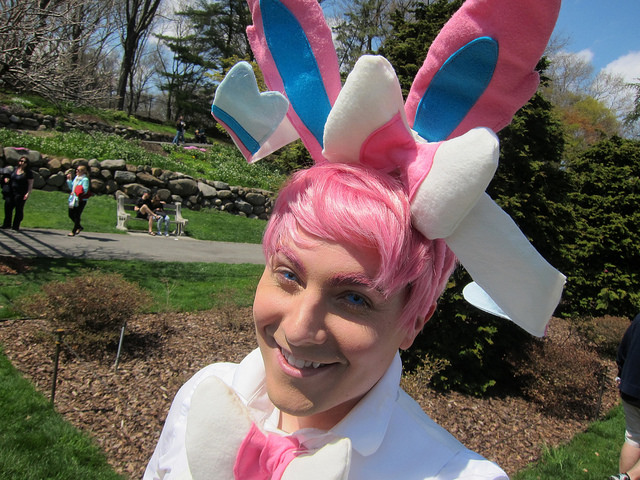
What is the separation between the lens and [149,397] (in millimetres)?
4020

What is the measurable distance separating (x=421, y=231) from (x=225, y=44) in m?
33.6

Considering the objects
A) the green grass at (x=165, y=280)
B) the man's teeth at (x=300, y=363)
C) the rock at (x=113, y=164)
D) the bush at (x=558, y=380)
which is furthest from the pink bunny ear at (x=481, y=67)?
the rock at (x=113, y=164)

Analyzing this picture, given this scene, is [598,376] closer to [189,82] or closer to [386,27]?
[386,27]

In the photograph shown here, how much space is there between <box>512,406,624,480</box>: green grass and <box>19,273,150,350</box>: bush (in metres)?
3.95

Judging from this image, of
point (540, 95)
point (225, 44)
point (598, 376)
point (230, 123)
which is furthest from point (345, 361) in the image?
point (225, 44)

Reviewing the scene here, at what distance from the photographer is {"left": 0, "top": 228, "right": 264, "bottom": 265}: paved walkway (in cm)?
782

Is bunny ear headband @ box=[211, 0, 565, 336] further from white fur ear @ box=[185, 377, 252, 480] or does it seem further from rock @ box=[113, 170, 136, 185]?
rock @ box=[113, 170, 136, 185]

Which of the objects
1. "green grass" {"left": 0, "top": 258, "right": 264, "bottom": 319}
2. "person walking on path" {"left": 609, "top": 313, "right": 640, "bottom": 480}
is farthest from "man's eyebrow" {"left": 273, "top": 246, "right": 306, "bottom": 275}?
"green grass" {"left": 0, "top": 258, "right": 264, "bottom": 319}

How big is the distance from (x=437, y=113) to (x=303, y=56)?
1.27ft

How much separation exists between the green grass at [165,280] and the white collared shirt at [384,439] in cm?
484

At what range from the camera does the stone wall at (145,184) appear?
12922 mm

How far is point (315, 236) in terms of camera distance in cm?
112

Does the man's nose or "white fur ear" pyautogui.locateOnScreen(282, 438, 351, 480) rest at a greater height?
the man's nose

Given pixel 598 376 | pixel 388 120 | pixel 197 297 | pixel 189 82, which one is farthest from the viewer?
pixel 189 82
